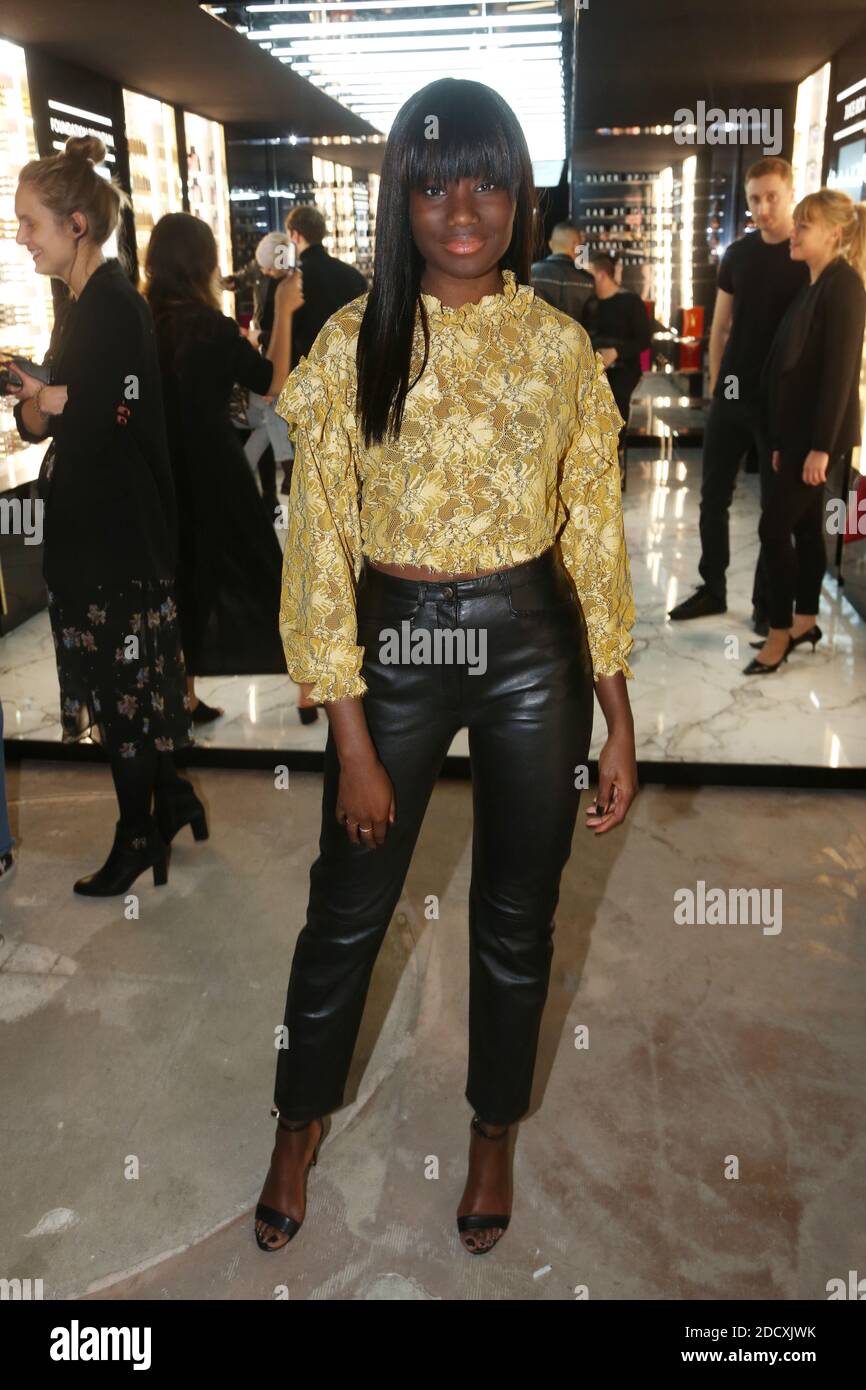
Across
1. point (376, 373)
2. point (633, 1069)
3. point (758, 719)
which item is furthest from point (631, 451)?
point (376, 373)

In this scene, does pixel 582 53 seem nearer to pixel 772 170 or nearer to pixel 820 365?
pixel 772 170

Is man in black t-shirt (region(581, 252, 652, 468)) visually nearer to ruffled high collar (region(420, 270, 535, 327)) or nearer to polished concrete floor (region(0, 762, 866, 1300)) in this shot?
polished concrete floor (region(0, 762, 866, 1300))

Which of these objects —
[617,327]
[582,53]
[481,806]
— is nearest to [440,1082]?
[481,806]

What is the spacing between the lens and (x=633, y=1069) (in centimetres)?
211

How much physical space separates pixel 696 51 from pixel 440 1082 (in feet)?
17.2

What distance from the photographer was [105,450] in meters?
2.39

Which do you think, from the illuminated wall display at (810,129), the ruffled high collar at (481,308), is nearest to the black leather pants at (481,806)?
the ruffled high collar at (481,308)

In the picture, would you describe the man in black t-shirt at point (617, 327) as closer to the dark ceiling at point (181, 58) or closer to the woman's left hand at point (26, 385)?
the dark ceiling at point (181, 58)

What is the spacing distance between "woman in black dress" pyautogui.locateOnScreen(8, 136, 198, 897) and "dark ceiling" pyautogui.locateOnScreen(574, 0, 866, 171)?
2852 millimetres

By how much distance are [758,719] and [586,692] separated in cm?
225

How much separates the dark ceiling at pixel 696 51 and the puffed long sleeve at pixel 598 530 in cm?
355

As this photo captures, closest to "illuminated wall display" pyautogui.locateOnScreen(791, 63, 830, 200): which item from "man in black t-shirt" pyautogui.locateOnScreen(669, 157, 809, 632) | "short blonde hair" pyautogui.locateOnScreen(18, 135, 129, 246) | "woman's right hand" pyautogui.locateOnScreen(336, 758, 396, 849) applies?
"man in black t-shirt" pyautogui.locateOnScreen(669, 157, 809, 632)

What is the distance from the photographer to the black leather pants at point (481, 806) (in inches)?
56.5

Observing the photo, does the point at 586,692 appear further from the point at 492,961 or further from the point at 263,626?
the point at 263,626
